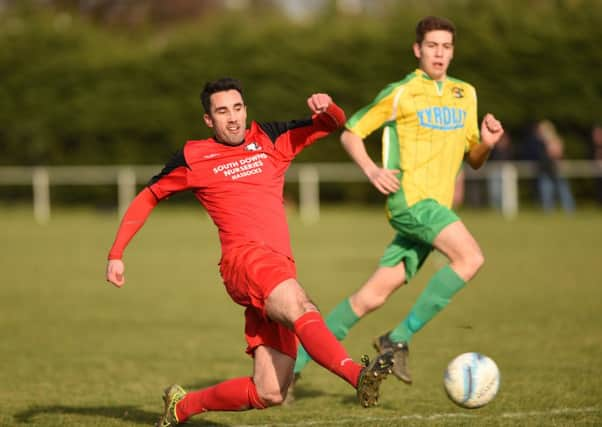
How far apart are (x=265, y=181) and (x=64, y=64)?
27.1 metres

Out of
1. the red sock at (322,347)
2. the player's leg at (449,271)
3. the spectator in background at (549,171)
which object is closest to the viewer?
the red sock at (322,347)

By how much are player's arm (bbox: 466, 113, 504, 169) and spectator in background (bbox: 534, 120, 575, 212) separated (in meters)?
Answer: 17.4

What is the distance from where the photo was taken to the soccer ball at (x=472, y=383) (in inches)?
218

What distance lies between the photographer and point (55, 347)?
9320mm

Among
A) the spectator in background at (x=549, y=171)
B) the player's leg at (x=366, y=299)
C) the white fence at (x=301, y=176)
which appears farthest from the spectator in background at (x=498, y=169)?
the player's leg at (x=366, y=299)

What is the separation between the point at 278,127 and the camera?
595cm

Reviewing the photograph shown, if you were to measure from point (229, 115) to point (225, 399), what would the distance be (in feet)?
4.69

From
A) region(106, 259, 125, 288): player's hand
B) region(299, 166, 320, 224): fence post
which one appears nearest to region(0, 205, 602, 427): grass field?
region(106, 259, 125, 288): player's hand

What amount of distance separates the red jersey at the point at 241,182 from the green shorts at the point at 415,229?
3.95 feet

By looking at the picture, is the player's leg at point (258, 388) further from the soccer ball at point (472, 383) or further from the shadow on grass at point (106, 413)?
the soccer ball at point (472, 383)

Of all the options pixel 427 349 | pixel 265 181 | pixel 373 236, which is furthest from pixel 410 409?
pixel 373 236

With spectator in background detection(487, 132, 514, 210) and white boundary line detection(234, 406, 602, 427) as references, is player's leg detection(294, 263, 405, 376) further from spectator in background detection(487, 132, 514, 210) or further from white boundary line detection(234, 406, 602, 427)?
spectator in background detection(487, 132, 514, 210)

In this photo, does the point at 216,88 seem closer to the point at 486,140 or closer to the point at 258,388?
the point at 258,388

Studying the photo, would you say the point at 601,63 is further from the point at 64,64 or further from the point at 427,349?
the point at 427,349
